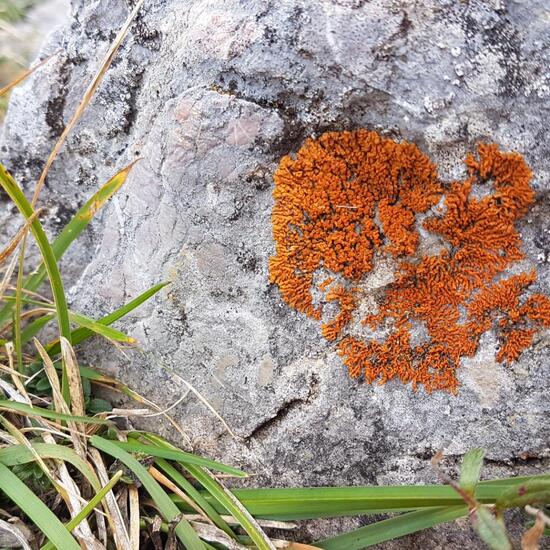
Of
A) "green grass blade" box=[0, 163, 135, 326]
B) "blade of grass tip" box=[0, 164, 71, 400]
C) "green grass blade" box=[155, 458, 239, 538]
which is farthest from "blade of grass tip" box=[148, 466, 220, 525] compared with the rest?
"green grass blade" box=[0, 163, 135, 326]

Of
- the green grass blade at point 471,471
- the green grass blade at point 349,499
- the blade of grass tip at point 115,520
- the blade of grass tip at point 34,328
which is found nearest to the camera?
the green grass blade at point 471,471

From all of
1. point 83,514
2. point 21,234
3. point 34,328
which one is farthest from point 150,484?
point 21,234

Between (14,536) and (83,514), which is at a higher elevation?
(83,514)

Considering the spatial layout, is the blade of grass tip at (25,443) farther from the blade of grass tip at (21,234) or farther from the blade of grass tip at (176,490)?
the blade of grass tip at (21,234)

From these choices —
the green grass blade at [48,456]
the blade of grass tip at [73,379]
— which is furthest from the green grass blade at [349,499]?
the blade of grass tip at [73,379]

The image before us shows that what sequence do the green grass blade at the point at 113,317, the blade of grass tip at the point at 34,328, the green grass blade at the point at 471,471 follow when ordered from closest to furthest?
the green grass blade at the point at 471,471 < the green grass blade at the point at 113,317 < the blade of grass tip at the point at 34,328

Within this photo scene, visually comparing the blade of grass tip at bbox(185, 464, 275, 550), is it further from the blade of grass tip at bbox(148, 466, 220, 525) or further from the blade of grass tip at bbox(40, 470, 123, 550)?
the blade of grass tip at bbox(40, 470, 123, 550)

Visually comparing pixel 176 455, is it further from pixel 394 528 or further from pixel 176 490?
pixel 394 528
